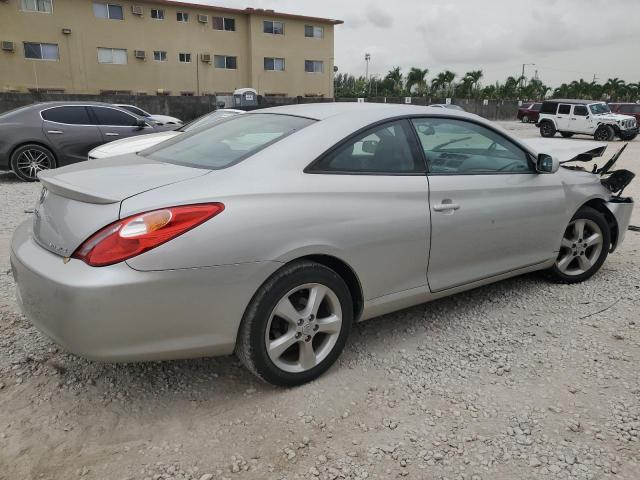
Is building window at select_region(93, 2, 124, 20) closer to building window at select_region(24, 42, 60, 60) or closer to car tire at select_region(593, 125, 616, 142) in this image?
building window at select_region(24, 42, 60, 60)

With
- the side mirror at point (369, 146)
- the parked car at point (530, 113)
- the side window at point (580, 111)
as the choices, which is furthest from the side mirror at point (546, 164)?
the parked car at point (530, 113)

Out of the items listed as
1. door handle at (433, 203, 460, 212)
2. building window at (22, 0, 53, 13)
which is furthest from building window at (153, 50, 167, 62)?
door handle at (433, 203, 460, 212)

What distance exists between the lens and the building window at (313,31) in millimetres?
37325

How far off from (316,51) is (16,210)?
34.1 metres

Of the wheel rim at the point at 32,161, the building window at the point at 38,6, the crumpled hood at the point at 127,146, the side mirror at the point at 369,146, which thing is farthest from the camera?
the building window at the point at 38,6

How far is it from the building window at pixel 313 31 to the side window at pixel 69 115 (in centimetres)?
3090

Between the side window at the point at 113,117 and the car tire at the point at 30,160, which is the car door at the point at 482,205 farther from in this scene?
the car tire at the point at 30,160

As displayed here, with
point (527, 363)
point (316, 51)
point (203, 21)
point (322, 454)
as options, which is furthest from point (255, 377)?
point (316, 51)

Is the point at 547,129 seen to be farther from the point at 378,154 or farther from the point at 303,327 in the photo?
the point at 303,327

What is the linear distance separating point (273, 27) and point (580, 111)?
21796 mm

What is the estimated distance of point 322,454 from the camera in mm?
2215

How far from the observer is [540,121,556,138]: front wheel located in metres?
23.9

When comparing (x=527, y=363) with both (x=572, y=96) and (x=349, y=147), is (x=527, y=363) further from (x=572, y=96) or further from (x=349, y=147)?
(x=572, y=96)

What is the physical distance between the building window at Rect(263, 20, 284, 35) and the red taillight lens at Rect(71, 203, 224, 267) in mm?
36472
